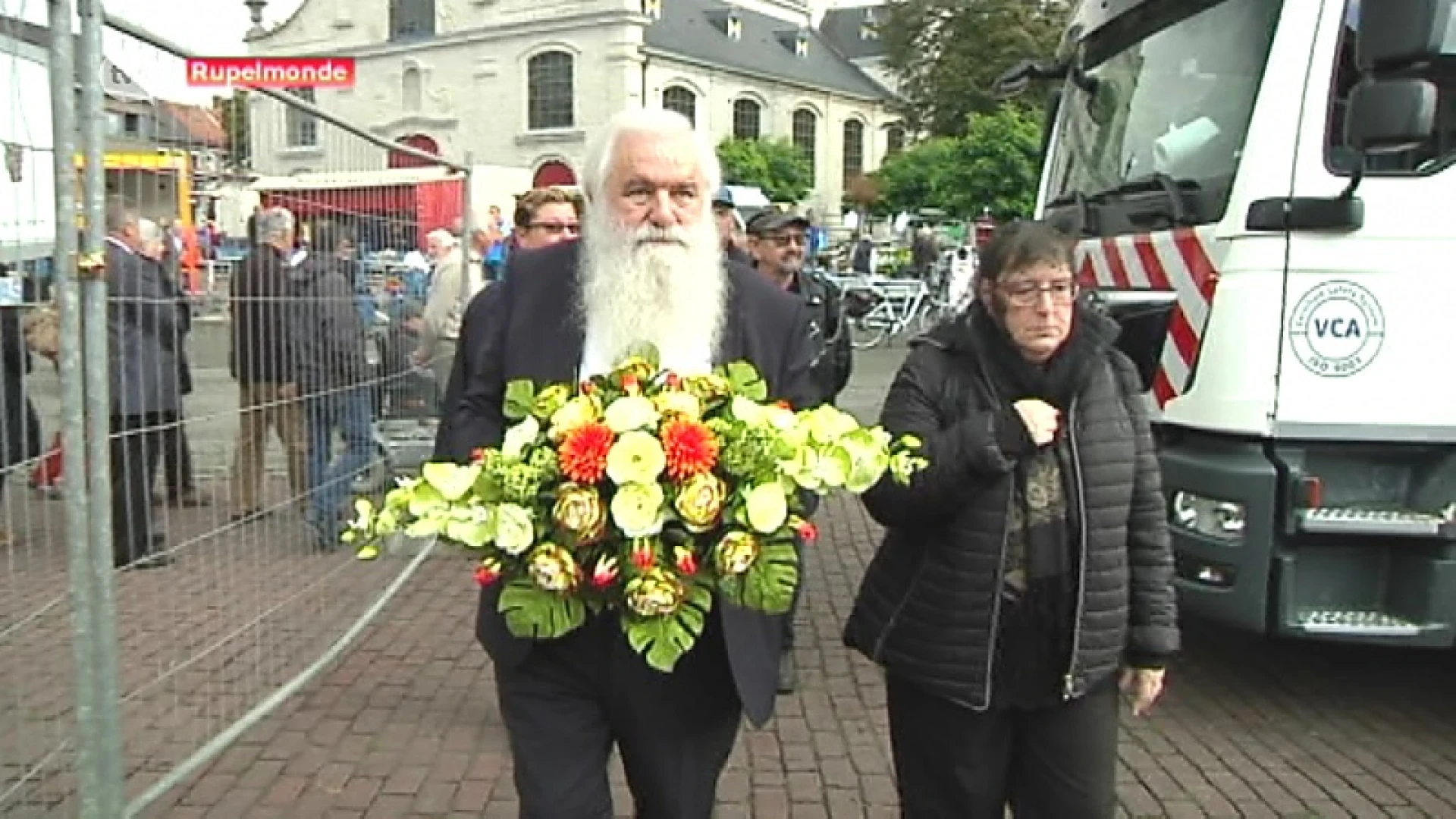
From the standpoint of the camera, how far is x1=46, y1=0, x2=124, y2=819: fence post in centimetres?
292

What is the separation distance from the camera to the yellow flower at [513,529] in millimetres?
2234

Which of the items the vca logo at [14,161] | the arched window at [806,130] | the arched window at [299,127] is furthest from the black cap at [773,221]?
the arched window at [806,130]

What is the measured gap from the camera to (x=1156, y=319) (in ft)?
16.5

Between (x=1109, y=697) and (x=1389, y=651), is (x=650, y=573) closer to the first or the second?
(x=1109, y=697)

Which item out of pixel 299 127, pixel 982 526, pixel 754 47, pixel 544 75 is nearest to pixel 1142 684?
pixel 982 526

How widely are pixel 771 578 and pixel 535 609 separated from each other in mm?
405

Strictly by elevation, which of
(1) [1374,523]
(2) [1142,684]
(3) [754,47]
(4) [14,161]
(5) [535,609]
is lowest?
(2) [1142,684]

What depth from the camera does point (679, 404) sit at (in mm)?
2311

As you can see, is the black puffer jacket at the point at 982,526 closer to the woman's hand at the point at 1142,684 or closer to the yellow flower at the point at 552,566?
the woman's hand at the point at 1142,684

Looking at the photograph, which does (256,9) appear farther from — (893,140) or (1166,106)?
(893,140)

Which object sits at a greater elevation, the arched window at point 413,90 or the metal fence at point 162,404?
the arched window at point 413,90

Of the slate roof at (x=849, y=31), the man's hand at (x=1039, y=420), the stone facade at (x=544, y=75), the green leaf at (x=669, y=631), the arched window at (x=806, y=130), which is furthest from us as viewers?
the slate roof at (x=849, y=31)

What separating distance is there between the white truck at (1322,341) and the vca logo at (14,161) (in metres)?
3.64

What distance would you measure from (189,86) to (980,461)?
2533mm
